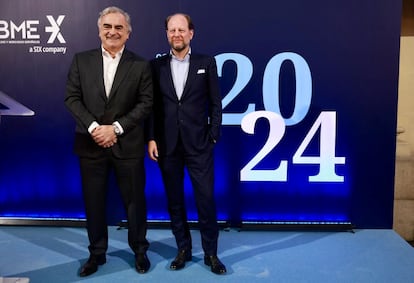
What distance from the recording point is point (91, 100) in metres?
2.69

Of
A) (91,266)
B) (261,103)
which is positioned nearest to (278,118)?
(261,103)

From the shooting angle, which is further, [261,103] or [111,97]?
[261,103]

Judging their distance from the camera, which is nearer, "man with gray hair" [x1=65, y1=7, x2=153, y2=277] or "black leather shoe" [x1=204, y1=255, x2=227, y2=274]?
"man with gray hair" [x1=65, y1=7, x2=153, y2=277]

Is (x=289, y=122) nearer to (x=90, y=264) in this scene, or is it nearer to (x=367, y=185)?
(x=367, y=185)

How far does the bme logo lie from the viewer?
3699mm

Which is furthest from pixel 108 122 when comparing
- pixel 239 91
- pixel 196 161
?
pixel 239 91

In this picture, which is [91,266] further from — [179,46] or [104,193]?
[179,46]

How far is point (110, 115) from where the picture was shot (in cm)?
271

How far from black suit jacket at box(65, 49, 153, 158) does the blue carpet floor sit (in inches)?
33.6

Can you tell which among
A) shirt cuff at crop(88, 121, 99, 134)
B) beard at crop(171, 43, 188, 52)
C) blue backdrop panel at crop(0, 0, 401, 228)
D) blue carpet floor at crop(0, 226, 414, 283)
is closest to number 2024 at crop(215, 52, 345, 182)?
blue backdrop panel at crop(0, 0, 401, 228)

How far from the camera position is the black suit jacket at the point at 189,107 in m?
2.76

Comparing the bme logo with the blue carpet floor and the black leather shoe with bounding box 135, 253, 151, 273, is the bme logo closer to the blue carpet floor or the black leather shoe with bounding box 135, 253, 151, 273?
the blue carpet floor

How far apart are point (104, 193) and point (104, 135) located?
470 mm

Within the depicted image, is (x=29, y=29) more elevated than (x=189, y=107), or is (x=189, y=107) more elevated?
(x=29, y=29)
